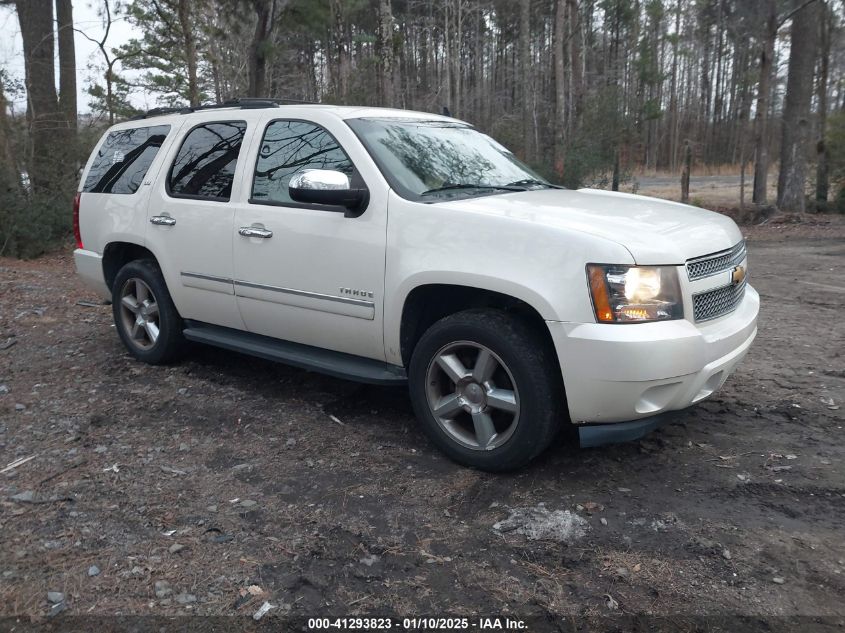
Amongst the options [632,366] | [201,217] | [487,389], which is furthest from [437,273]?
[201,217]

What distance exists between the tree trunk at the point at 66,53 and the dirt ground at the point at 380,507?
11827 mm

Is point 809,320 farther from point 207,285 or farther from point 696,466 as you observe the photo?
point 207,285

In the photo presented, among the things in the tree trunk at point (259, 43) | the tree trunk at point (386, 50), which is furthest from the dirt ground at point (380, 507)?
the tree trunk at point (259, 43)

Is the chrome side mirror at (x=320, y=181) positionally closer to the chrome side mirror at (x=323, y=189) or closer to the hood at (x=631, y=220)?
the chrome side mirror at (x=323, y=189)

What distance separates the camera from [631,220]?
143 inches

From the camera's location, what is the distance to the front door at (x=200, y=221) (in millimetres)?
4832

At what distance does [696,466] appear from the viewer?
375 cm

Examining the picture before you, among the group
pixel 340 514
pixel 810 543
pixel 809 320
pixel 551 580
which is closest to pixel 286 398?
pixel 340 514

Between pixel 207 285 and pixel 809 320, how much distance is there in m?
5.43

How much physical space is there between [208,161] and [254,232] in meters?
0.90

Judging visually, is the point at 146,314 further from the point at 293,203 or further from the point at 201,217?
the point at 293,203

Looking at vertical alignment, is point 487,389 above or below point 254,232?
below

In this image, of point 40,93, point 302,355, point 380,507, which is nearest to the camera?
point 380,507

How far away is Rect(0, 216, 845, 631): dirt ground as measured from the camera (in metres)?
2.72
